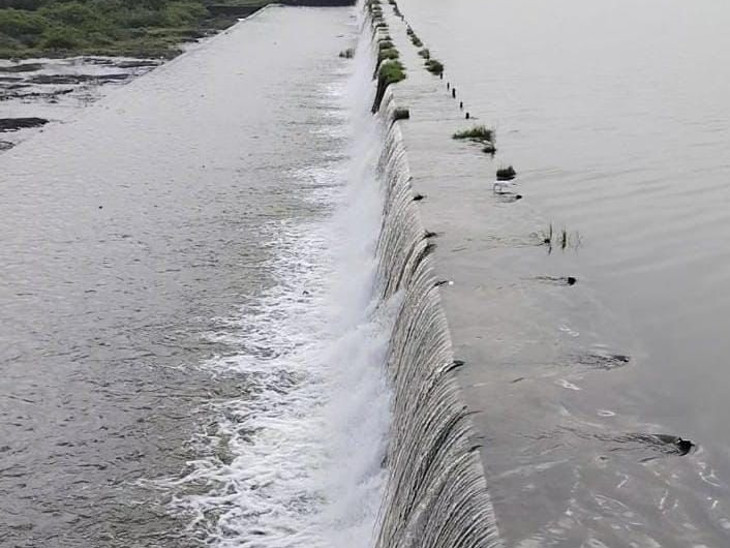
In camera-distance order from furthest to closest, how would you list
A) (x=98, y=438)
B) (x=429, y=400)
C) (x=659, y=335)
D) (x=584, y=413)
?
1. (x=98, y=438)
2. (x=659, y=335)
3. (x=429, y=400)
4. (x=584, y=413)

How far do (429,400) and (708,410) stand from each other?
1767 millimetres

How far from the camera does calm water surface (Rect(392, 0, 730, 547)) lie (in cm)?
493

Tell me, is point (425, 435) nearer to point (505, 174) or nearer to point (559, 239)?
point (559, 239)

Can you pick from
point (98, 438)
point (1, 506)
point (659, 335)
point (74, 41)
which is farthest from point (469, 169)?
point (74, 41)

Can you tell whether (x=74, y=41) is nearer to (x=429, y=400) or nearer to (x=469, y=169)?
(x=469, y=169)

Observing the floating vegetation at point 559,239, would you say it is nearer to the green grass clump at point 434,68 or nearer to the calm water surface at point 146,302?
the calm water surface at point 146,302

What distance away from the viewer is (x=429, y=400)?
6.30 metres

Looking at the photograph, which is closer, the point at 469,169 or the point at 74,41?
the point at 469,169

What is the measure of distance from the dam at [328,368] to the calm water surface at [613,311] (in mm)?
30

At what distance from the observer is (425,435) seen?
5895mm

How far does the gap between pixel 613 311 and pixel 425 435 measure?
102 inches

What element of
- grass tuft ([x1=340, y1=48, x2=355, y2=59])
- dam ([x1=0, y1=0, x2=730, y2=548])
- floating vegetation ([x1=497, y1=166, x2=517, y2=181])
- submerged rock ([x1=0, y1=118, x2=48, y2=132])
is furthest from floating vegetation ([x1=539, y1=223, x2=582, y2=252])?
grass tuft ([x1=340, y1=48, x2=355, y2=59])

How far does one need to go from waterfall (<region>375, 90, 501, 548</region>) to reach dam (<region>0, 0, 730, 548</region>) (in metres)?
0.02

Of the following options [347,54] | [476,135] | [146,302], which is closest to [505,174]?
[476,135]
